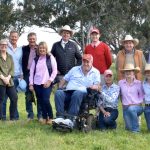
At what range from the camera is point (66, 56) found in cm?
956

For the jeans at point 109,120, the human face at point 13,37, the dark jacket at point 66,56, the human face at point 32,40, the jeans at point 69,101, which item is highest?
the human face at point 13,37

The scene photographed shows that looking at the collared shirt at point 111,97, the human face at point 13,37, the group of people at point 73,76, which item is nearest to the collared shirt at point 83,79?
the group of people at point 73,76

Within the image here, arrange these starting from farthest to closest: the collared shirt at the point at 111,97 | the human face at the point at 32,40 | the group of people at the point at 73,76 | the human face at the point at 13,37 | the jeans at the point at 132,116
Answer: the human face at the point at 13,37, the human face at the point at 32,40, the collared shirt at the point at 111,97, the group of people at the point at 73,76, the jeans at the point at 132,116

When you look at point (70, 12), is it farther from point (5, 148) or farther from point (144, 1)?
point (5, 148)

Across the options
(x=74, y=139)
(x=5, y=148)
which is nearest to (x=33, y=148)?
(x=5, y=148)

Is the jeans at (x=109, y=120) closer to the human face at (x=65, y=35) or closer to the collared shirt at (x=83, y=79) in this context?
the collared shirt at (x=83, y=79)

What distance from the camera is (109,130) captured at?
28.5 feet

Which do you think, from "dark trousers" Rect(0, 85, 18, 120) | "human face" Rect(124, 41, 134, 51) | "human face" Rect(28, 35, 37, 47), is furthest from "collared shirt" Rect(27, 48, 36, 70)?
"human face" Rect(124, 41, 134, 51)

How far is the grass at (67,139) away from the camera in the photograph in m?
7.28

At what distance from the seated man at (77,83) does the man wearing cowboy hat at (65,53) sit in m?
0.58

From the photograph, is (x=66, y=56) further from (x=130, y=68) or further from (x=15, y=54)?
(x=130, y=68)

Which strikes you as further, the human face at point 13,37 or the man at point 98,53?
the human face at point 13,37

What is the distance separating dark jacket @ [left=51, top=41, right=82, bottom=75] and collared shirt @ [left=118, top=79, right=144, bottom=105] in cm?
134

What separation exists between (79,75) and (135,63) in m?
1.25
